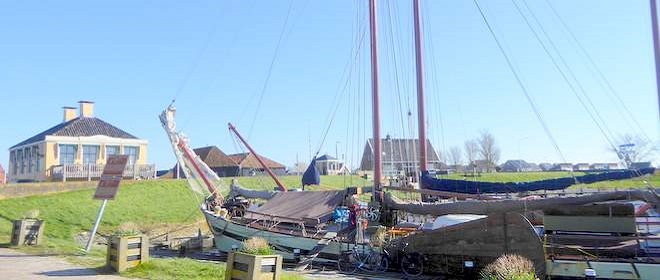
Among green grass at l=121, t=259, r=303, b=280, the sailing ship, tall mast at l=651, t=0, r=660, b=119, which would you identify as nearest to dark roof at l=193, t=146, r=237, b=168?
the sailing ship

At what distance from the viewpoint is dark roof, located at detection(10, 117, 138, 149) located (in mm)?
42281

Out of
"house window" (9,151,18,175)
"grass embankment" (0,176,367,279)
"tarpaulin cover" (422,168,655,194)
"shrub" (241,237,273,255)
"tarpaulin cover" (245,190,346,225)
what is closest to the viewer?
"shrub" (241,237,273,255)

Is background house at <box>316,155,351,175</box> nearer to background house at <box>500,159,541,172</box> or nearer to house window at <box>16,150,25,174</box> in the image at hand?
background house at <box>500,159,541,172</box>

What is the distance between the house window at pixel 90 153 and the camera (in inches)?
1656

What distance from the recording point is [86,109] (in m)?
46.7

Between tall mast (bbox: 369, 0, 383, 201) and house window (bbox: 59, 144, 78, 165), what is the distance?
2964cm

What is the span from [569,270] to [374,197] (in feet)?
24.8

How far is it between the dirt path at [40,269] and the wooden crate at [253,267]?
3.05 m

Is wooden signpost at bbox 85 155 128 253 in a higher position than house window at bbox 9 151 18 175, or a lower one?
lower

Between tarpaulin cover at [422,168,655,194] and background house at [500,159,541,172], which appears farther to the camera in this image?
background house at [500,159,541,172]

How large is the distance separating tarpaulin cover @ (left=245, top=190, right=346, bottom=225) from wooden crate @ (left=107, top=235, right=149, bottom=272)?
25.2ft

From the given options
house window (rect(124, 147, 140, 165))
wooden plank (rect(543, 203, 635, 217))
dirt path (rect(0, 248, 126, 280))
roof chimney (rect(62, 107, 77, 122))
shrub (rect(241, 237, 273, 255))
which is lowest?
dirt path (rect(0, 248, 126, 280))

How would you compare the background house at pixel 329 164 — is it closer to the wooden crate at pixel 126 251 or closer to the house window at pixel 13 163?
the house window at pixel 13 163

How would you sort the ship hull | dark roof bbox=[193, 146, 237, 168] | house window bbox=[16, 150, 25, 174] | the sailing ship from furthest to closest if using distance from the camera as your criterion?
dark roof bbox=[193, 146, 237, 168] → house window bbox=[16, 150, 25, 174] → the ship hull → the sailing ship
